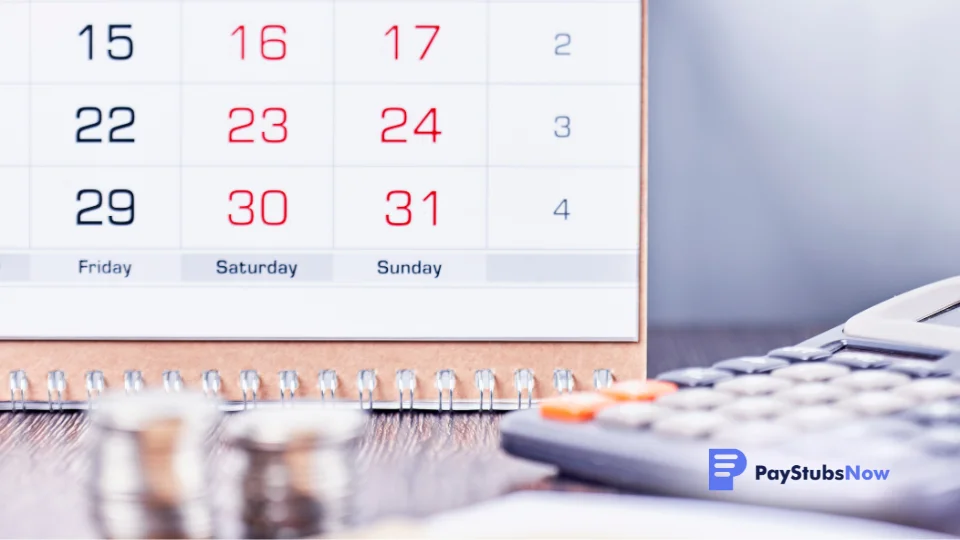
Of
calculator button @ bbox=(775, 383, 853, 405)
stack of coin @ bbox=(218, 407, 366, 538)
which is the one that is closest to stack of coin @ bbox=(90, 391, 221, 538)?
stack of coin @ bbox=(218, 407, 366, 538)

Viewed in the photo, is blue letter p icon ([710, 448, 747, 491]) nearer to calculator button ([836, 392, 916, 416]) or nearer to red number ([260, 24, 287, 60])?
calculator button ([836, 392, 916, 416])

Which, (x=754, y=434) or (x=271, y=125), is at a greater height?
(x=271, y=125)

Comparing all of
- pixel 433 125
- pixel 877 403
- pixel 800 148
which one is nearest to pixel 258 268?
pixel 433 125

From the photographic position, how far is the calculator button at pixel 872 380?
438mm

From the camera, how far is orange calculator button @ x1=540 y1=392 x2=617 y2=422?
407mm

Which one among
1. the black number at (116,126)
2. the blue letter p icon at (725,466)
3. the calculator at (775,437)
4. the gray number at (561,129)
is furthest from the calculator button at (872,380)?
the black number at (116,126)

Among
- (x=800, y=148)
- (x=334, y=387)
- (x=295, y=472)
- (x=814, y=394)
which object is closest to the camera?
(x=295, y=472)

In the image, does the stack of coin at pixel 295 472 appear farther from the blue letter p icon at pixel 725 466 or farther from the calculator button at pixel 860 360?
the calculator button at pixel 860 360

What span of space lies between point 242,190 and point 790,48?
1.73ft

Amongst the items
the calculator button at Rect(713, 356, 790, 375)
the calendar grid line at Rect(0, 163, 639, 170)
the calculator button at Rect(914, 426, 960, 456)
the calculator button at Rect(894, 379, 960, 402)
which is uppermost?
the calendar grid line at Rect(0, 163, 639, 170)

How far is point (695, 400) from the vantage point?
0.41m

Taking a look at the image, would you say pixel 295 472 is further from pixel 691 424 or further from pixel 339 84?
pixel 339 84

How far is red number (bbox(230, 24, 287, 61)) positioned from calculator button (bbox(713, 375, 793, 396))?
1.09 ft

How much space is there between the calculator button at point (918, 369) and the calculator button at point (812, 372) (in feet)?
0.08
